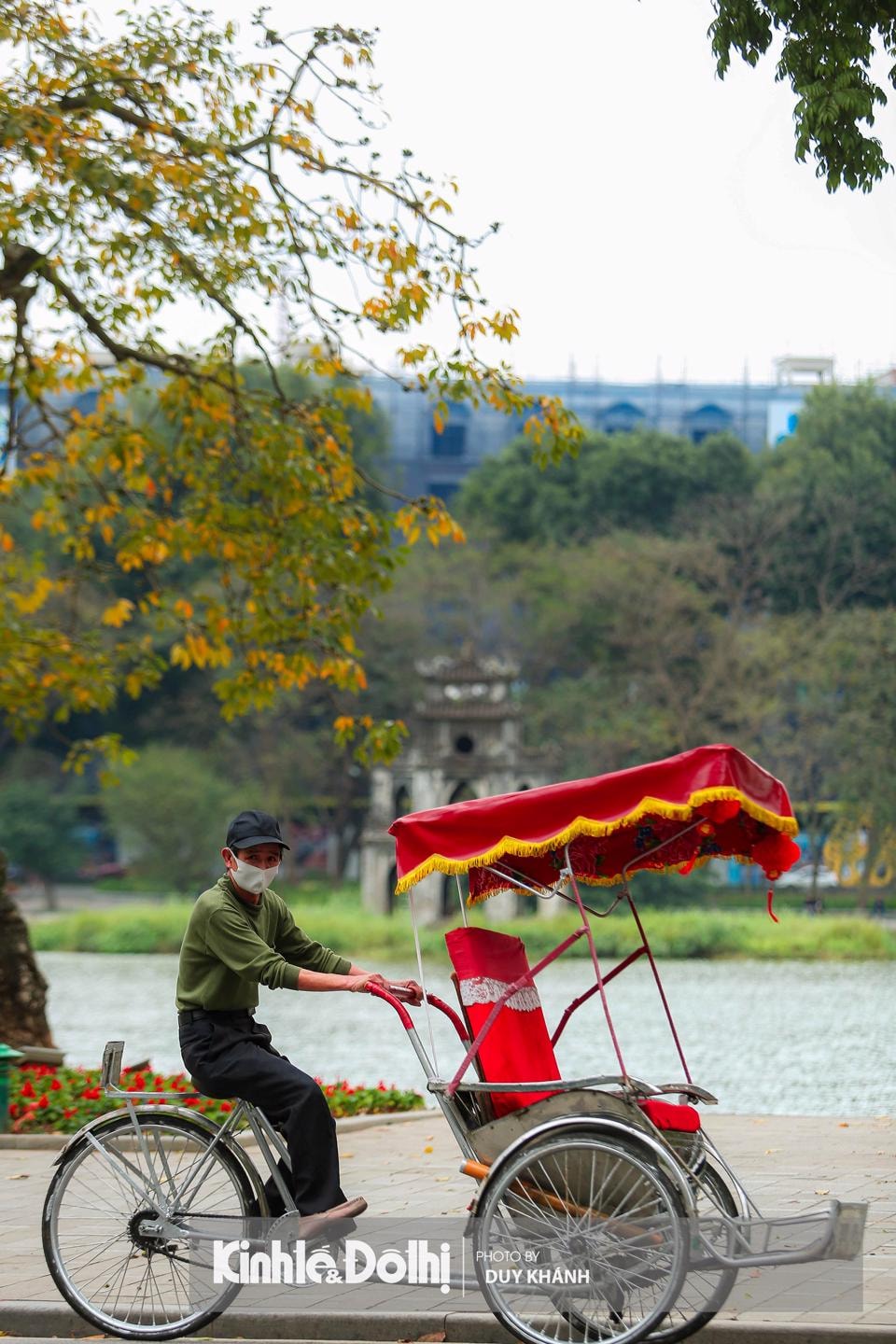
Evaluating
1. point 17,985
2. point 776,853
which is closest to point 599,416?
point 17,985

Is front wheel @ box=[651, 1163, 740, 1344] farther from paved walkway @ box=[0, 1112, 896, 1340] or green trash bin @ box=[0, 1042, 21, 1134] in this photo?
green trash bin @ box=[0, 1042, 21, 1134]

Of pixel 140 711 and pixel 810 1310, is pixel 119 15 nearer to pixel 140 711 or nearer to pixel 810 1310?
pixel 810 1310

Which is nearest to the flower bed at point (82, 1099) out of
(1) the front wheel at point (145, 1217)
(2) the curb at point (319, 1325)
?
(2) the curb at point (319, 1325)

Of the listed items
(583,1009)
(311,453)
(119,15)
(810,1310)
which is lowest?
(583,1009)

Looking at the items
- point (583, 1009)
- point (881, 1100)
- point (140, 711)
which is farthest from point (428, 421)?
point (881, 1100)

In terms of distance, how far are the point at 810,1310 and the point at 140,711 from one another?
53.2 metres

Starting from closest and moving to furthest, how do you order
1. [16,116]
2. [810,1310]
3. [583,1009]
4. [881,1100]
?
1. [810,1310]
2. [16,116]
3. [881,1100]
4. [583,1009]

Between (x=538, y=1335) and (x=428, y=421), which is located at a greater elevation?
(x=428, y=421)

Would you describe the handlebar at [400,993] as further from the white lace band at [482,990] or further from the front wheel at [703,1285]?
the front wheel at [703,1285]

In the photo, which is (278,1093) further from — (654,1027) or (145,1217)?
(654,1027)

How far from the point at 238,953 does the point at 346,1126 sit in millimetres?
5658

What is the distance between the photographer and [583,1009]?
110 feet

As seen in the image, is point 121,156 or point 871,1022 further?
point 871,1022

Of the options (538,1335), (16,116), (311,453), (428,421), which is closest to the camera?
(538,1335)
